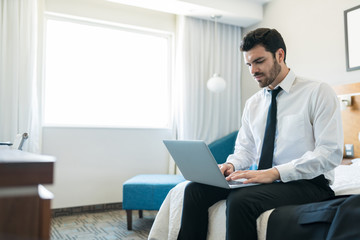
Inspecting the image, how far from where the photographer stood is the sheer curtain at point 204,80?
3582 mm

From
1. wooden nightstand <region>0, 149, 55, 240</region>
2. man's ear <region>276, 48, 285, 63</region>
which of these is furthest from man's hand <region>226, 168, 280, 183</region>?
wooden nightstand <region>0, 149, 55, 240</region>

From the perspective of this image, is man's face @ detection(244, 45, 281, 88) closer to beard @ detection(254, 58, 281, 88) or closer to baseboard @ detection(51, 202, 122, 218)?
beard @ detection(254, 58, 281, 88)

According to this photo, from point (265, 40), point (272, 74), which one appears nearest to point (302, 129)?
point (272, 74)

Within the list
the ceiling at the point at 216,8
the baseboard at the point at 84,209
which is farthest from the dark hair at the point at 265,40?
the baseboard at the point at 84,209

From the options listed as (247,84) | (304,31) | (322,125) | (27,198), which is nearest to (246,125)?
(322,125)

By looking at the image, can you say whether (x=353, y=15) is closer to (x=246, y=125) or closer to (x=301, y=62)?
(x=301, y=62)

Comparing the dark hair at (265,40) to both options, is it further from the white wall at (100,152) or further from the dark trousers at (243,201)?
the white wall at (100,152)

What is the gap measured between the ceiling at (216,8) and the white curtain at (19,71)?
0.92 meters

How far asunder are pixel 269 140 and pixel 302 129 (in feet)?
0.51

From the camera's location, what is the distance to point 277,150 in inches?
57.0

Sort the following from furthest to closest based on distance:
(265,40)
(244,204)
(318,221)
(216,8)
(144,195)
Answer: (216,8)
(144,195)
(265,40)
(244,204)
(318,221)

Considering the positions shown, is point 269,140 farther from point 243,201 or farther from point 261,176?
point 243,201

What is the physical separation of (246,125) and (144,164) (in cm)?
200

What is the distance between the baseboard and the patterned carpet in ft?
0.26
